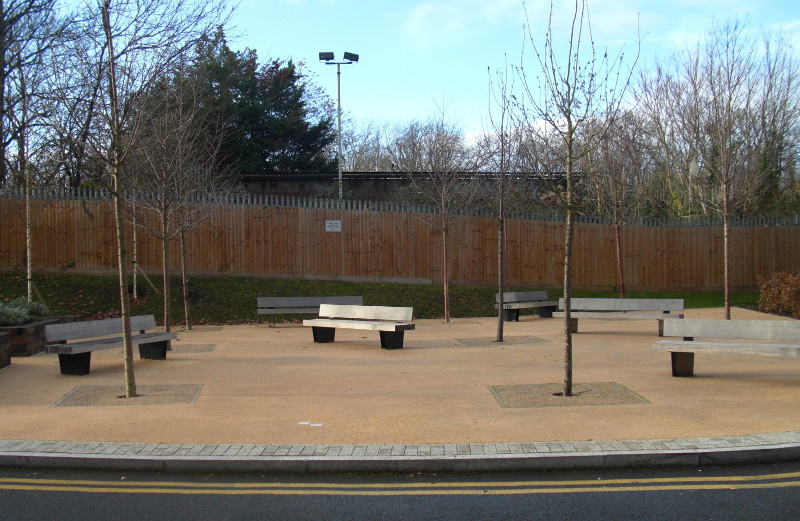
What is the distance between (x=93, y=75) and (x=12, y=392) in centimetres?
641

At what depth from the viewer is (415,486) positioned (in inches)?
228

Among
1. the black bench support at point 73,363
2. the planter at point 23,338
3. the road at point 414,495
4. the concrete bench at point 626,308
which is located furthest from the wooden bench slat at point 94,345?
the concrete bench at point 626,308

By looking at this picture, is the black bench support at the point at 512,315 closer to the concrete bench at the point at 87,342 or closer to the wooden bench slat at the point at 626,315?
the wooden bench slat at the point at 626,315

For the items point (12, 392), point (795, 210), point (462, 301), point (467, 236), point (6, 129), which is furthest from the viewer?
point (795, 210)

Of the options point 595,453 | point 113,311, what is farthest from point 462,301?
point 595,453

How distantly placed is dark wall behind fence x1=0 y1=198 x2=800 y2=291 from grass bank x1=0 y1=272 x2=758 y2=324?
2.05ft

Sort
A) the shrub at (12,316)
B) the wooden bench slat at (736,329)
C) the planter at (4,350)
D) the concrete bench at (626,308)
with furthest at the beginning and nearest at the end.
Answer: the concrete bench at (626,308)
the shrub at (12,316)
the planter at (4,350)
the wooden bench slat at (736,329)

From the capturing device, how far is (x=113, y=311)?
1895cm

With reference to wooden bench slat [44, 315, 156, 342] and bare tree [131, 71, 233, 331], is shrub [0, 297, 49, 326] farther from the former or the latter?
bare tree [131, 71, 233, 331]

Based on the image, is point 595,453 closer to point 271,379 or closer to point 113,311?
point 271,379

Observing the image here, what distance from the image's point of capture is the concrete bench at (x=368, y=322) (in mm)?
13578

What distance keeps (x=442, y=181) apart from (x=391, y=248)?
471cm

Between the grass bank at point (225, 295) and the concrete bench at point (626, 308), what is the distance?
5.32 meters

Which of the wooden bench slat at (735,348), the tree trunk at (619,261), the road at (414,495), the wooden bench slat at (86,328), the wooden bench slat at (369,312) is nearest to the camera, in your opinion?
the road at (414,495)
